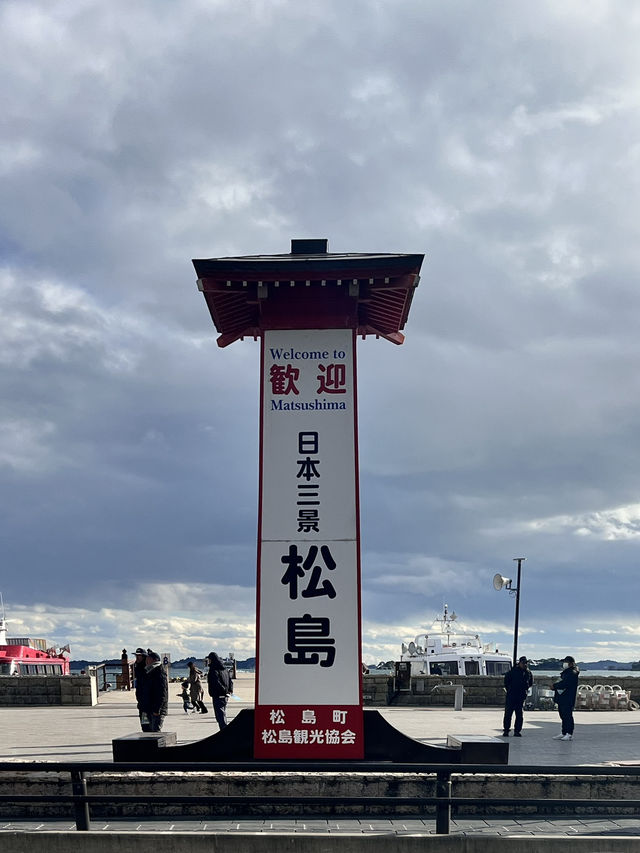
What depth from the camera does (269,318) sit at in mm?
14984

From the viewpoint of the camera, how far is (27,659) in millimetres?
50094

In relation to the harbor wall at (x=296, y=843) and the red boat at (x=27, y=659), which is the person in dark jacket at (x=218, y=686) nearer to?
the harbor wall at (x=296, y=843)

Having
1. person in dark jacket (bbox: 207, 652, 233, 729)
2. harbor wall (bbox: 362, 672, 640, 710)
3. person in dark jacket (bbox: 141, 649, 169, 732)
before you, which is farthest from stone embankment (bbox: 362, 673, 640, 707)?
person in dark jacket (bbox: 141, 649, 169, 732)

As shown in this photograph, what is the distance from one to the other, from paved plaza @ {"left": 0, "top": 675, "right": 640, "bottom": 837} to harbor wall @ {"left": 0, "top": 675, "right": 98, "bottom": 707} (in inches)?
32.7

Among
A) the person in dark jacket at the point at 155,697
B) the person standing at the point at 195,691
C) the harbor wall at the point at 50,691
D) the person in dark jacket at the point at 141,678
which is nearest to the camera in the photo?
the person in dark jacket at the point at 155,697

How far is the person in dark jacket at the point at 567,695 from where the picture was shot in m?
19.6

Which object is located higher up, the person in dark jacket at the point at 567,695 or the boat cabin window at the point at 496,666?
the person in dark jacket at the point at 567,695

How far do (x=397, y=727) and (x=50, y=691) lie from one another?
13423 mm

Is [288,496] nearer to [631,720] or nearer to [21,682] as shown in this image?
[631,720]

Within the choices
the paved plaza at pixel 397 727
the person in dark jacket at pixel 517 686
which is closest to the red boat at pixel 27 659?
the paved plaza at pixel 397 727

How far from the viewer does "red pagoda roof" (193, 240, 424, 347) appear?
14586 millimetres

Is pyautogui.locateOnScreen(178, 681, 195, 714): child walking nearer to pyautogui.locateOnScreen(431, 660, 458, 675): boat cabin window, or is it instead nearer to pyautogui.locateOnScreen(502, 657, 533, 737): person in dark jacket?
pyautogui.locateOnScreen(502, 657, 533, 737): person in dark jacket

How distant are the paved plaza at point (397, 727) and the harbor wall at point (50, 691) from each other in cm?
83

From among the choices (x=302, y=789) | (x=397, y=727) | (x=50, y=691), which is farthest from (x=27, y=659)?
(x=302, y=789)
